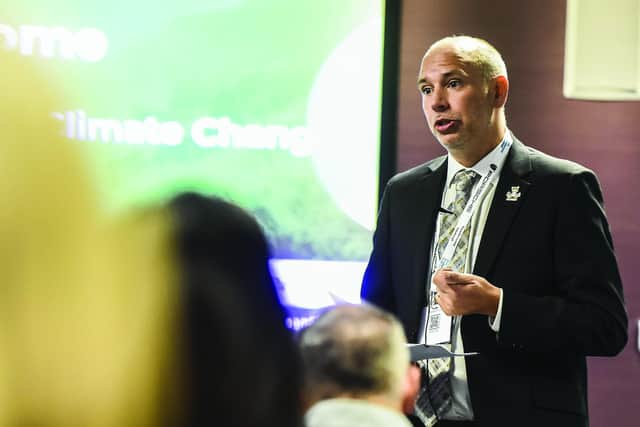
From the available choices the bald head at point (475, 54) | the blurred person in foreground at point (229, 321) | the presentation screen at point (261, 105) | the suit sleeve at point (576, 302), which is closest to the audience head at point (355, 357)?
the blurred person in foreground at point (229, 321)

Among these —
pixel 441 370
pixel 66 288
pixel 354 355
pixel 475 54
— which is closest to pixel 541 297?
pixel 441 370

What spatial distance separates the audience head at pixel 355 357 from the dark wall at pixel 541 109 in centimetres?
231

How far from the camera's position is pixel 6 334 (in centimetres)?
74

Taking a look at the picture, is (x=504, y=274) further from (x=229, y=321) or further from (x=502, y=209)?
(x=229, y=321)

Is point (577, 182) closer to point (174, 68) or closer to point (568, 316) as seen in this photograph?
point (568, 316)

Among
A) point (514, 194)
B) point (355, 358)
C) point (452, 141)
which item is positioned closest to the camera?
point (355, 358)

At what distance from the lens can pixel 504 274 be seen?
8.68 ft

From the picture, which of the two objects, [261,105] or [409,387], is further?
[261,105]

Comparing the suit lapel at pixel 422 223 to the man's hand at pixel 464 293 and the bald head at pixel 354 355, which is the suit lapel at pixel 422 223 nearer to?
the man's hand at pixel 464 293

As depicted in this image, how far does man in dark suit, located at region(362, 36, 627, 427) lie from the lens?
2537 millimetres

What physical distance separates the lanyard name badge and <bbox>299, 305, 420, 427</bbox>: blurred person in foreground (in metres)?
0.86

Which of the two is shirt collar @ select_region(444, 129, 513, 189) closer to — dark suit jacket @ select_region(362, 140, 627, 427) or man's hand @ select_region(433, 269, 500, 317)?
dark suit jacket @ select_region(362, 140, 627, 427)

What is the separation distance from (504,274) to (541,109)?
5.04ft

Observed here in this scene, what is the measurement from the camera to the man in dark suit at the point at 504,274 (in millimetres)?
2537
